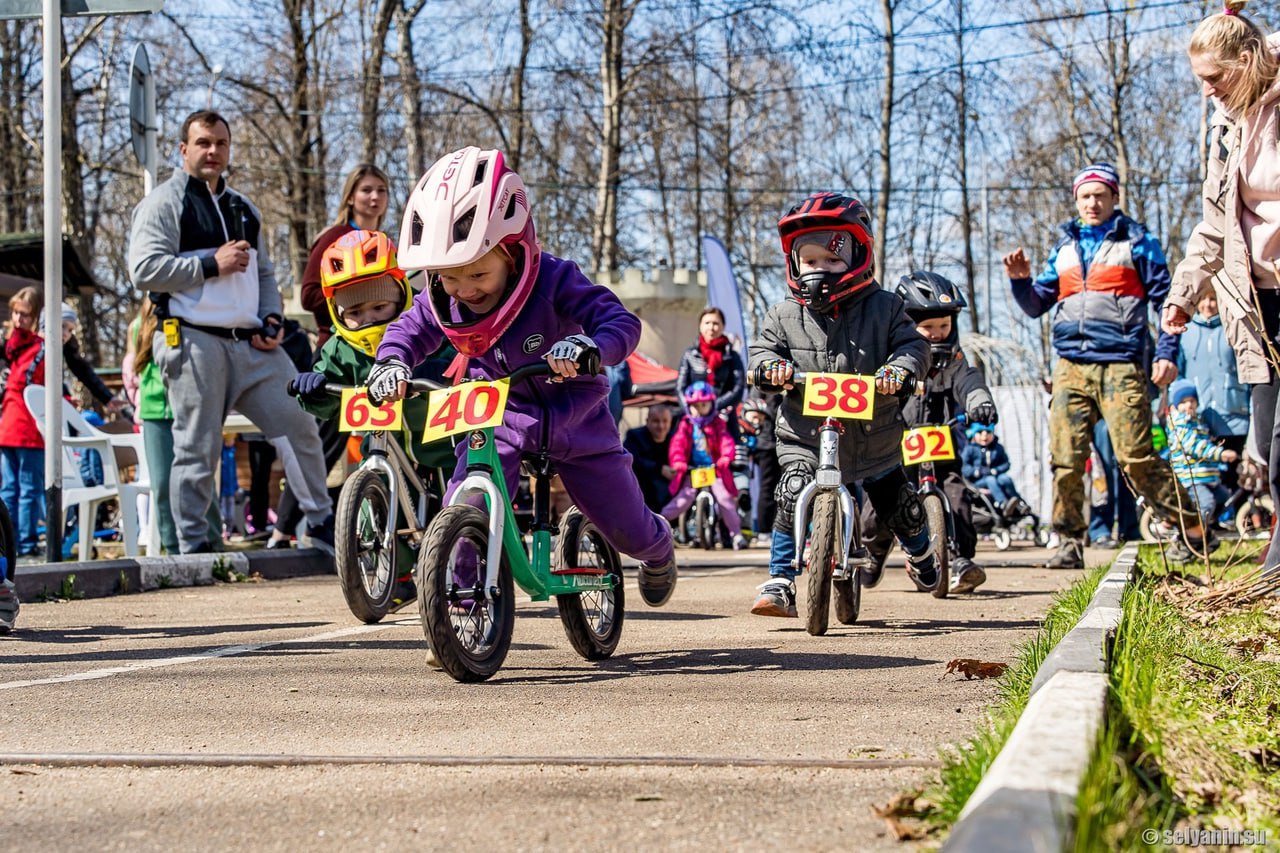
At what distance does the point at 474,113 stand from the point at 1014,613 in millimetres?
29065

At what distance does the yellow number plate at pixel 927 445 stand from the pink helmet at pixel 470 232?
149 inches

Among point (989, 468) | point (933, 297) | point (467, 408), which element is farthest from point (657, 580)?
point (989, 468)

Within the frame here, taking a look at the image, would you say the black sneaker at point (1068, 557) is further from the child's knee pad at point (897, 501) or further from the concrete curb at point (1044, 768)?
the concrete curb at point (1044, 768)

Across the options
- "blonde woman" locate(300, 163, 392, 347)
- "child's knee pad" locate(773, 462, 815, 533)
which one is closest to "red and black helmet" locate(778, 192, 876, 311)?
"child's knee pad" locate(773, 462, 815, 533)

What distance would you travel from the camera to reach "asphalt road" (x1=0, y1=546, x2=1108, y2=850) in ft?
9.87

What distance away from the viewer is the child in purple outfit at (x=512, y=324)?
5.38m

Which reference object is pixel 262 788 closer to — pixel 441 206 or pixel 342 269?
pixel 441 206

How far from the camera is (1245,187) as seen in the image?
256 inches

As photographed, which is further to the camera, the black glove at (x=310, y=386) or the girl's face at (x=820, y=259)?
the girl's face at (x=820, y=259)

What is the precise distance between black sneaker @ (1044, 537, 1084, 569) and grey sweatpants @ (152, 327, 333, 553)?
4.80m

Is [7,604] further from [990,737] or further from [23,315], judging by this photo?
[23,315]

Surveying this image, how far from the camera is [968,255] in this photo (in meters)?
43.1

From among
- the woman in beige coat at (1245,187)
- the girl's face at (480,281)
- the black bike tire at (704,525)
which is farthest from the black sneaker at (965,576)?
the black bike tire at (704,525)

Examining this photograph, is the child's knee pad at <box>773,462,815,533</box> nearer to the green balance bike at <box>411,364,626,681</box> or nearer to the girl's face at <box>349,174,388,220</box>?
the green balance bike at <box>411,364,626,681</box>
